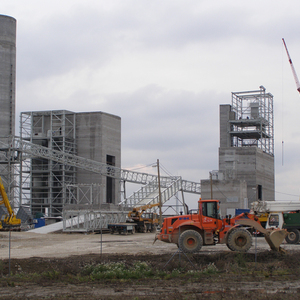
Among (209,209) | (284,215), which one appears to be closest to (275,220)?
(284,215)

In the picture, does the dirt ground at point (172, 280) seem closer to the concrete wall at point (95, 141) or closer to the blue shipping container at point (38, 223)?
the blue shipping container at point (38, 223)

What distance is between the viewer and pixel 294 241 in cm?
3055

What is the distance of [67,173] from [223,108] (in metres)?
28.6

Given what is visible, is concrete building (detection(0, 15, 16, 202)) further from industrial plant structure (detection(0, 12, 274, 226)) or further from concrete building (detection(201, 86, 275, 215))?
concrete building (detection(201, 86, 275, 215))

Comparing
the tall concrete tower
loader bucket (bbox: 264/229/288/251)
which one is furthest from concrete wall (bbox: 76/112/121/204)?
loader bucket (bbox: 264/229/288/251)

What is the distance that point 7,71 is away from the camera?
267 feet

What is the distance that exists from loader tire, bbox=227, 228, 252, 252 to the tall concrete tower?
63.8 meters

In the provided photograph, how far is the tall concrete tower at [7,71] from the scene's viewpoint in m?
80.6

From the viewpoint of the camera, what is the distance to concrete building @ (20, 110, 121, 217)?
81438 millimetres

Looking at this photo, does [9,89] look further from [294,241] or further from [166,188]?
[294,241]

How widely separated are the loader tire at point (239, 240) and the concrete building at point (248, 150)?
4587cm

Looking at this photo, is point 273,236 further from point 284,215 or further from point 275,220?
point 275,220

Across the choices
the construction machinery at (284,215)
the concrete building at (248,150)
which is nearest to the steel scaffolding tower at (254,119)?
the concrete building at (248,150)

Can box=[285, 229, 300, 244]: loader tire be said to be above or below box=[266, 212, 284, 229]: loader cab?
below
